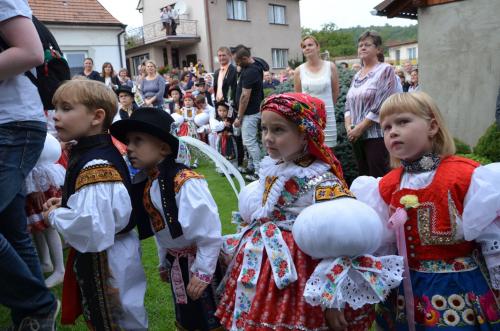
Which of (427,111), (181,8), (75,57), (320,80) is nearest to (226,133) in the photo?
(320,80)

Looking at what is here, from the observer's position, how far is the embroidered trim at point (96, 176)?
2.19 meters

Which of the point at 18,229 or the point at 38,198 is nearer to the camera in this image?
the point at 18,229

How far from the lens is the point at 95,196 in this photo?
2.16m

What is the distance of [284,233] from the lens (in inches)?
82.7

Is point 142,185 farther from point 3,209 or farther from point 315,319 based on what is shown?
point 315,319

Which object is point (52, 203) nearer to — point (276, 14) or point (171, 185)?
point (171, 185)

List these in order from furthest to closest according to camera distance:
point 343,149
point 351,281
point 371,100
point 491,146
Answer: point 343,149 < point 491,146 < point 371,100 < point 351,281

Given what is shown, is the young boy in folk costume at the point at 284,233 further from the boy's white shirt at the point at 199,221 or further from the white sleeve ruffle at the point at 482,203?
the white sleeve ruffle at the point at 482,203

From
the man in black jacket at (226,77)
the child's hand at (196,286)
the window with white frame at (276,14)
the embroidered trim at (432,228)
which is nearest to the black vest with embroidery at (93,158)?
the child's hand at (196,286)

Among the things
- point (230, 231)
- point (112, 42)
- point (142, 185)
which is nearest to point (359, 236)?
point (142, 185)

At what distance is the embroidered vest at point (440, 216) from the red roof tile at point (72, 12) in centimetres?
2168

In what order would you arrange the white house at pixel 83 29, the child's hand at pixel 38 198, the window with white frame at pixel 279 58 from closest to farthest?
the child's hand at pixel 38 198 < the white house at pixel 83 29 < the window with white frame at pixel 279 58

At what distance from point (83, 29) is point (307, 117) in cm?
2191

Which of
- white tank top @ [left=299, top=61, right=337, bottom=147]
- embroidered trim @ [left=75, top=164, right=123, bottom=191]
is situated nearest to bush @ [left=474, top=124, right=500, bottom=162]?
white tank top @ [left=299, top=61, right=337, bottom=147]
